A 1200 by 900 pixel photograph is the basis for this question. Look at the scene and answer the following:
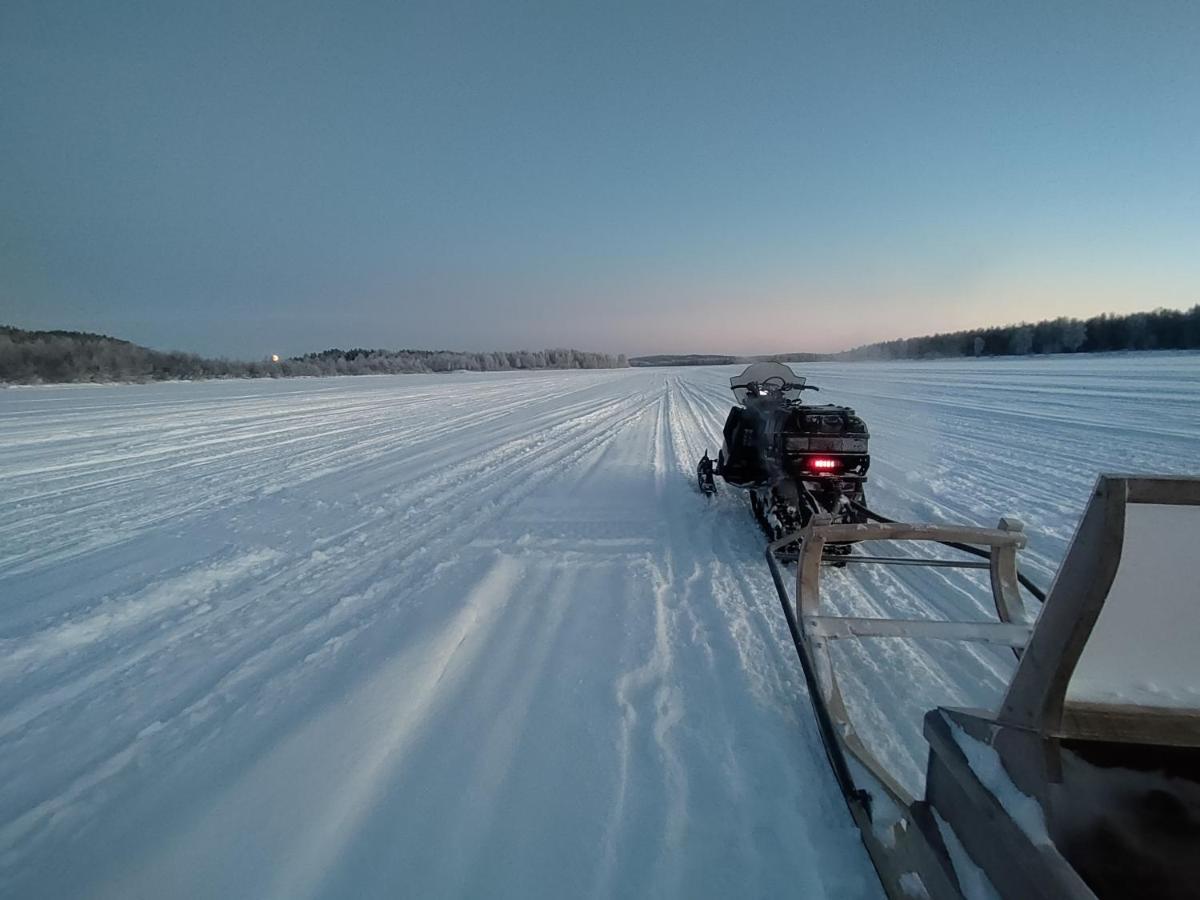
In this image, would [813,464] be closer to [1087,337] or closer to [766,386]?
[766,386]

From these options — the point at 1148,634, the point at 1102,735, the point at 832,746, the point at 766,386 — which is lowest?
the point at 832,746

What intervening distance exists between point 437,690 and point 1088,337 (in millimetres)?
99395

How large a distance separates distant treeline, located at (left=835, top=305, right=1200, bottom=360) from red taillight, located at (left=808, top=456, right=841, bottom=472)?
81642mm

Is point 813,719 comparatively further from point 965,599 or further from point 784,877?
point 965,599

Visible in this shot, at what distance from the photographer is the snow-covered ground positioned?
6.82 feet

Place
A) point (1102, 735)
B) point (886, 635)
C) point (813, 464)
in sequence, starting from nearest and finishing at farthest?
point (1102, 735) < point (886, 635) < point (813, 464)

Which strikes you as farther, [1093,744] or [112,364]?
[112,364]

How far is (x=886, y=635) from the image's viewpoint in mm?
2543

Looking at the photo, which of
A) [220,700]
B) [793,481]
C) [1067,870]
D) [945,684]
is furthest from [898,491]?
[220,700]

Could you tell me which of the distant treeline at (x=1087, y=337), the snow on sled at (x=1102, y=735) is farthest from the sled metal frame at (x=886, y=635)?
the distant treeline at (x=1087, y=337)

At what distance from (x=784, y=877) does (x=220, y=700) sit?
2.97 m

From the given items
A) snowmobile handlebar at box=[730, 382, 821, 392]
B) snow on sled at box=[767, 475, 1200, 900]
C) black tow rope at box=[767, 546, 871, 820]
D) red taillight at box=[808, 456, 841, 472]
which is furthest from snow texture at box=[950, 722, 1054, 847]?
snowmobile handlebar at box=[730, 382, 821, 392]

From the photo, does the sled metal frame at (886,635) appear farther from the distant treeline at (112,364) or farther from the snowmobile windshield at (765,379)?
the distant treeline at (112,364)

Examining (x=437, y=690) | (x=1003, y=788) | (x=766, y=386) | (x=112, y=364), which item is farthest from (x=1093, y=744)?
(x=112, y=364)
